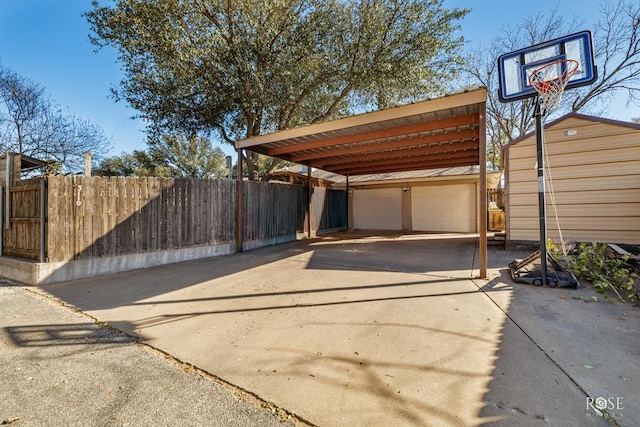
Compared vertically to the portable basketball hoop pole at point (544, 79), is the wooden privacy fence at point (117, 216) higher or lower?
lower

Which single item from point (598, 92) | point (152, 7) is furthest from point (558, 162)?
point (152, 7)

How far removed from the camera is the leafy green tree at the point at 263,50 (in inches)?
285

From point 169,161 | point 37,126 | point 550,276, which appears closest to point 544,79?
point 550,276

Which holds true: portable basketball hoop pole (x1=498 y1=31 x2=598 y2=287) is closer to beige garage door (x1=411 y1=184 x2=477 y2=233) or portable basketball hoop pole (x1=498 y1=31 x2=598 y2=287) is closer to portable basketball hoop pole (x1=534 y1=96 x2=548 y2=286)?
portable basketball hoop pole (x1=534 y1=96 x2=548 y2=286)

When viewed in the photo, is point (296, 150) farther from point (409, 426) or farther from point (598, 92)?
point (598, 92)

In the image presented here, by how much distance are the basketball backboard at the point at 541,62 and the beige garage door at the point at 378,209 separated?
8.31 meters

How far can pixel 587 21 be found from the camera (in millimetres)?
10609

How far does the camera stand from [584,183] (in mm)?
6363

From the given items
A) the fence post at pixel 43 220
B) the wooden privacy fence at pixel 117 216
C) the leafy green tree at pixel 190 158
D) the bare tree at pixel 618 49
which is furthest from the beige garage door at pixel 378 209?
the fence post at pixel 43 220

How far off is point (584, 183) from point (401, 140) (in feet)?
13.9

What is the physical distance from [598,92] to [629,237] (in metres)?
10.0

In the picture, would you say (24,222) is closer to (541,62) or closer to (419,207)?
(541,62)

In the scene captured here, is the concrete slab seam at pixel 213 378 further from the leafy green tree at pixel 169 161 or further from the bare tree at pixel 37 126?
the leafy green tree at pixel 169 161

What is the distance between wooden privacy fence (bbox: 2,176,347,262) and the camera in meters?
4.61
